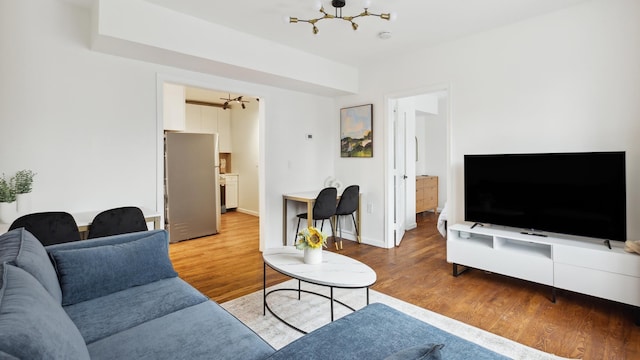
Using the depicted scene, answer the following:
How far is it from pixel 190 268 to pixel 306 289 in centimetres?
147

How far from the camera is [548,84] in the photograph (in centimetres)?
306

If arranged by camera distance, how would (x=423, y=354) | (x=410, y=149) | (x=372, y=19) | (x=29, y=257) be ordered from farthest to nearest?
1. (x=410, y=149)
2. (x=372, y=19)
3. (x=29, y=257)
4. (x=423, y=354)

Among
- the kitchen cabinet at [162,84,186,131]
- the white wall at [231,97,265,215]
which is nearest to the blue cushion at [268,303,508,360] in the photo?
the kitchen cabinet at [162,84,186,131]

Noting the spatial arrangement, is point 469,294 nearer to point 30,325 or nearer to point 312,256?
point 312,256

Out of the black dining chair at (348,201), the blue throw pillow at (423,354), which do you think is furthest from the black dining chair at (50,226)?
the black dining chair at (348,201)

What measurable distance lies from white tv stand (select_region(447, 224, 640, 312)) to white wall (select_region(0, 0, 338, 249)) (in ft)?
10.6

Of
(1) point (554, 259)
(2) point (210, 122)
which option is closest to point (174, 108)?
(2) point (210, 122)

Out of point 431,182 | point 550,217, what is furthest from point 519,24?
point 431,182

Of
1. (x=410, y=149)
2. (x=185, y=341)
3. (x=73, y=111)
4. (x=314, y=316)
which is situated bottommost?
(x=314, y=316)

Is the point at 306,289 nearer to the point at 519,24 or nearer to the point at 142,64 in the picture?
the point at 142,64

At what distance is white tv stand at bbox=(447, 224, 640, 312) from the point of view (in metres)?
2.47

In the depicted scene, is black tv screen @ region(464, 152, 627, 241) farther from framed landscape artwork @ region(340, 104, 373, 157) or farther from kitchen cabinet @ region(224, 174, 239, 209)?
kitchen cabinet @ region(224, 174, 239, 209)

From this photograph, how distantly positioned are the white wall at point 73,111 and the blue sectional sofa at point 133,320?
48.1 inches

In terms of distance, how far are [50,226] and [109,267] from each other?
0.83 metres
